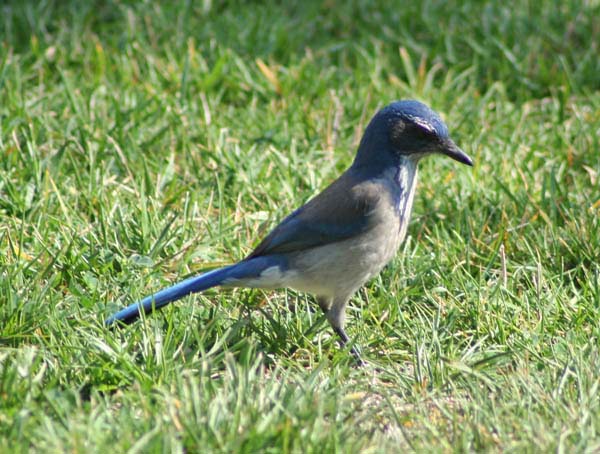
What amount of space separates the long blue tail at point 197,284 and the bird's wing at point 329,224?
84 millimetres

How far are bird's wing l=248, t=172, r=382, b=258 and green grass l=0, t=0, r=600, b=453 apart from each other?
336mm

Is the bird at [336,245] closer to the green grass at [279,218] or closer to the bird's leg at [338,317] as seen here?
the bird's leg at [338,317]

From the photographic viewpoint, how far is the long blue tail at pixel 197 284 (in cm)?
398

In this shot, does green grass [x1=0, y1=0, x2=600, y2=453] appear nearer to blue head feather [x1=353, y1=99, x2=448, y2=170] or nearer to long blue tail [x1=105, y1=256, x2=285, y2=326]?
long blue tail [x1=105, y1=256, x2=285, y2=326]

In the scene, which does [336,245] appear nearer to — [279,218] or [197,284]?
[197,284]

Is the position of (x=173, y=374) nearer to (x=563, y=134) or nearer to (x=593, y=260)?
(x=593, y=260)

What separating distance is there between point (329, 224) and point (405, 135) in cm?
57

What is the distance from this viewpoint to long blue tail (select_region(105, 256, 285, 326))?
3982mm

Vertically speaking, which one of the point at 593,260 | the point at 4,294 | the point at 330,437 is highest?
the point at 4,294

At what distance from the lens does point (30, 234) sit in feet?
15.7

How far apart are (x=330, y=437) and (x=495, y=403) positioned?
76cm

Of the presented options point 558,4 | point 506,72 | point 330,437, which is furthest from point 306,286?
point 558,4

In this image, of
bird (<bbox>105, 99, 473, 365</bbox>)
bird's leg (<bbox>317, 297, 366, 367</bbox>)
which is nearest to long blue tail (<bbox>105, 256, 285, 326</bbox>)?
bird (<bbox>105, 99, 473, 365</bbox>)

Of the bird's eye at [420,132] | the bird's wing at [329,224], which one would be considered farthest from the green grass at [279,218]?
the bird's eye at [420,132]
